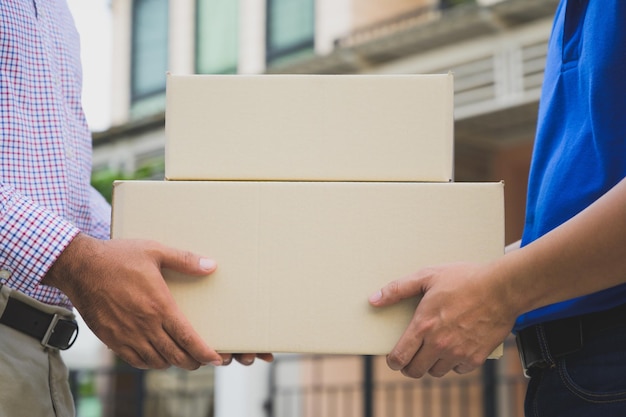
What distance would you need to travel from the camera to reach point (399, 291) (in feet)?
4.66

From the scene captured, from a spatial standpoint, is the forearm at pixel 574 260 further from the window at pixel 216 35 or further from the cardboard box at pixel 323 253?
the window at pixel 216 35

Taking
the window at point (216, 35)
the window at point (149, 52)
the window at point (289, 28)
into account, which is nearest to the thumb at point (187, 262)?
the window at point (289, 28)

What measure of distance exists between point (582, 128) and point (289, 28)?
8.30m

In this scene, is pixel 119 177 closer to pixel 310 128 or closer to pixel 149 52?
pixel 149 52

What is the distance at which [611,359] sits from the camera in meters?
1.39

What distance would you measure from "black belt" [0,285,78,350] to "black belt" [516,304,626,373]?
34.9 inches

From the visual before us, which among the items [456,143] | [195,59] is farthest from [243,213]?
[195,59]

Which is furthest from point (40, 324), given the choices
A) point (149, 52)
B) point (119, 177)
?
point (149, 52)

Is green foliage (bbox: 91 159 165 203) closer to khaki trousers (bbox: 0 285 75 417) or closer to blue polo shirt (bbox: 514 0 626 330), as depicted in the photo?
khaki trousers (bbox: 0 285 75 417)

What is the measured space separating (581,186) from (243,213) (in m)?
0.56

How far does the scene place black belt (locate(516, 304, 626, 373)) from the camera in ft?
4.68

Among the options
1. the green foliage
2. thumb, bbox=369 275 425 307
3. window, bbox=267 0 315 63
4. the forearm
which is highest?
window, bbox=267 0 315 63

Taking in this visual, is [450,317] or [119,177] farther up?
[119,177]

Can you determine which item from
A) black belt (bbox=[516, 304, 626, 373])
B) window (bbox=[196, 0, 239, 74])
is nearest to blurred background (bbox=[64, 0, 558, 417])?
window (bbox=[196, 0, 239, 74])
